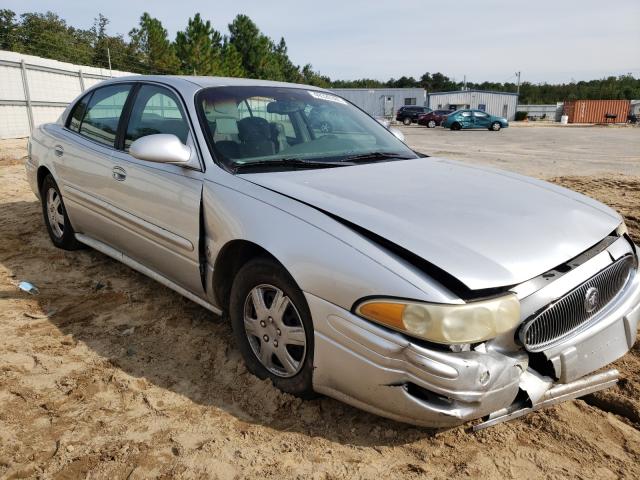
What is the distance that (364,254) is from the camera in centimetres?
201

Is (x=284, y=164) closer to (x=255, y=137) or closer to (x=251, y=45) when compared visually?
(x=255, y=137)

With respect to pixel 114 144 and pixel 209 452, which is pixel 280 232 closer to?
pixel 209 452

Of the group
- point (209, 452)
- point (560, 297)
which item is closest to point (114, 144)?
point (209, 452)

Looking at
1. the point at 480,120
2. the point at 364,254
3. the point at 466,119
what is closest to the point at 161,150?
the point at 364,254

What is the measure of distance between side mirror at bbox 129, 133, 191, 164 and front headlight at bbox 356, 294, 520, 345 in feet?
4.92

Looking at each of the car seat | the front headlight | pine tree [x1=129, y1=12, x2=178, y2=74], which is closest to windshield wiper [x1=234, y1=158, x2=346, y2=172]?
the car seat

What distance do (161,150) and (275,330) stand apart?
1.15 meters

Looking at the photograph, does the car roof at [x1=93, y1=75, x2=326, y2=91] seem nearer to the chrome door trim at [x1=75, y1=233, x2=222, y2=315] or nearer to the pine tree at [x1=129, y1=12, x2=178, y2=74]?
the chrome door trim at [x1=75, y1=233, x2=222, y2=315]

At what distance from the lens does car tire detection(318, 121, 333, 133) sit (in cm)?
339

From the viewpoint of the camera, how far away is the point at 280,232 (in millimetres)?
2295

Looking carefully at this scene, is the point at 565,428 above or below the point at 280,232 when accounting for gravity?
below

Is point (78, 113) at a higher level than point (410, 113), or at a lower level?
higher

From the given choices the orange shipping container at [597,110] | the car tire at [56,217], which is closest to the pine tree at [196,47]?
the orange shipping container at [597,110]

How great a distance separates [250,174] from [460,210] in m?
1.08
